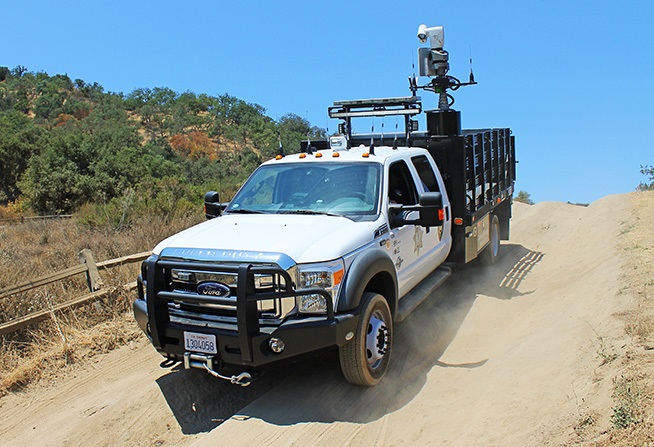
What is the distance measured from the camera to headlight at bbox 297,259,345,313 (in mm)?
4777

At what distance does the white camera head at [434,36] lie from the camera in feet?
31.0

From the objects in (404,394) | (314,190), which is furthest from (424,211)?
(404,394)

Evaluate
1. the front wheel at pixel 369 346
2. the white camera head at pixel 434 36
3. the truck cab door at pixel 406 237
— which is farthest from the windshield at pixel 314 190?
the white camera head at pixel 434 36

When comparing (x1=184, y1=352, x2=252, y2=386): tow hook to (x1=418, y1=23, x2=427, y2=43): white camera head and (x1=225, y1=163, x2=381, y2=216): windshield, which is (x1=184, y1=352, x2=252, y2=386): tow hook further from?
(x1=418, y1=23, x2=427, y2=43): white camera head

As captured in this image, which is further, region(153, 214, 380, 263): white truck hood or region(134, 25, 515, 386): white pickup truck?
region(153, 214, 380, 263): white truck hood

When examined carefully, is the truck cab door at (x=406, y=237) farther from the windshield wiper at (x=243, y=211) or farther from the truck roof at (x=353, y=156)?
the windshield wiper at (x=243, y=211)

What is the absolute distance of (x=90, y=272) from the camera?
24.9 feet

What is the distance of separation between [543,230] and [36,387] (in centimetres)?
1024

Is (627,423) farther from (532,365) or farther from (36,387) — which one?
(36,387)

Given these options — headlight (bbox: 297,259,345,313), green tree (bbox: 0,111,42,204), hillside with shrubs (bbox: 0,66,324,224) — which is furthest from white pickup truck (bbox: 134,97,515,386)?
green tree (bbox: 0,111,42,204)

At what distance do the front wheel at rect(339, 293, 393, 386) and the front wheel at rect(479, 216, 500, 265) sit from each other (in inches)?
178

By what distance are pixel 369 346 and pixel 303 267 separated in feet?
3.42

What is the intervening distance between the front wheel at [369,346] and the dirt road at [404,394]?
0.69 feet

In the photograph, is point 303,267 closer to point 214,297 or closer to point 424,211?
point 214,297
